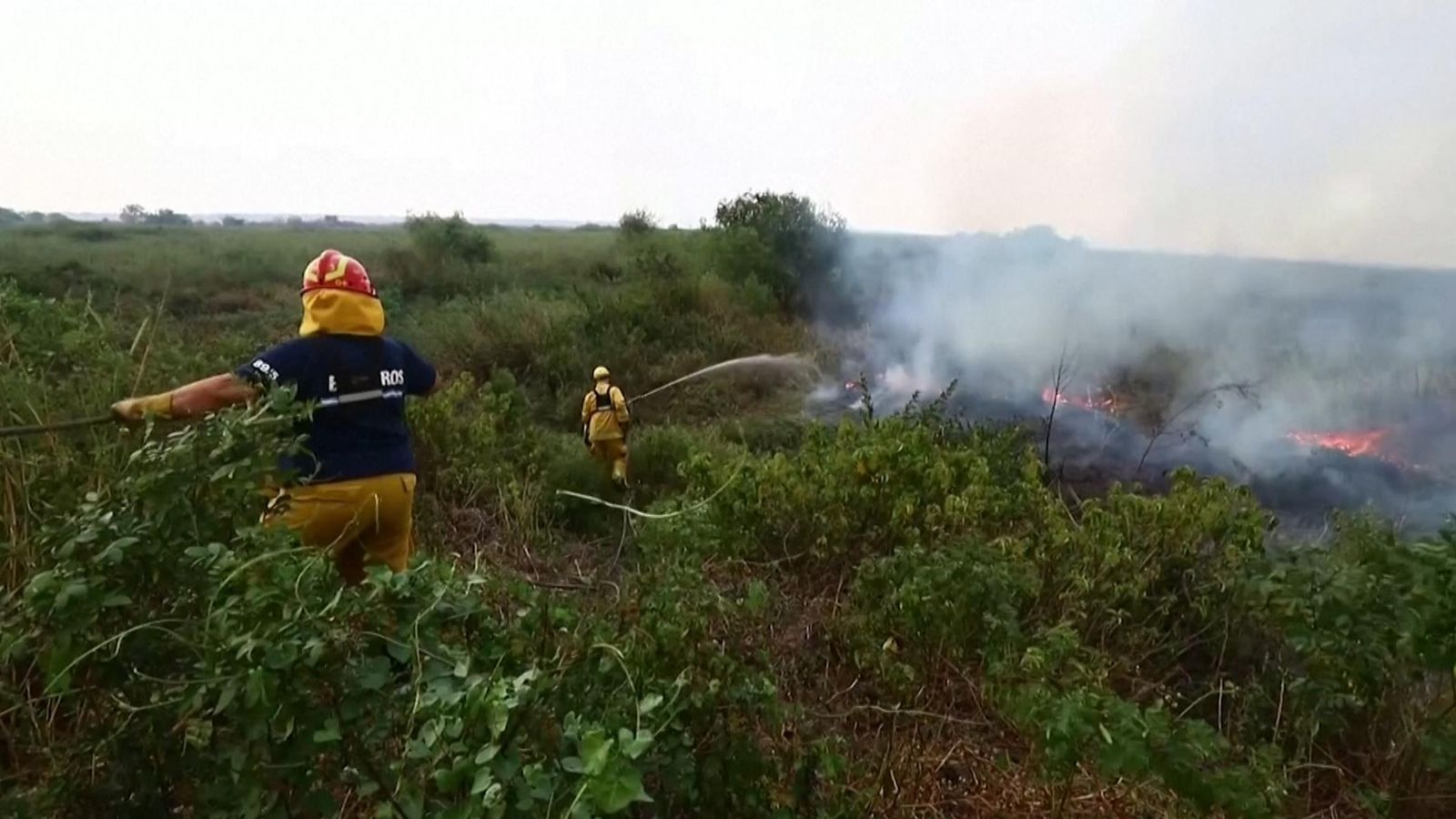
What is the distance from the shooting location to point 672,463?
7809 millimetres

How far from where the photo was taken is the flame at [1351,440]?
9391mm

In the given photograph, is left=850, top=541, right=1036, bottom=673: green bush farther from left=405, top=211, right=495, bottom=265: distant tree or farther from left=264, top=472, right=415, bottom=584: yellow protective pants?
left=405, top=211, right=495, bottom=265: distant tree

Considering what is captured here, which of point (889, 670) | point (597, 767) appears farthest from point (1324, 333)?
point (597, 767)

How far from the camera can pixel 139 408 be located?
307cm

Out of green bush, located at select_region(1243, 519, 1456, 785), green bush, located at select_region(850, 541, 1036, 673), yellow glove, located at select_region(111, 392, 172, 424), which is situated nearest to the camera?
green bush, located at select_region(1243, 519, 1456, 785)

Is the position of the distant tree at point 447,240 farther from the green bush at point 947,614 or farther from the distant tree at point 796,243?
the green bush at point 947,614

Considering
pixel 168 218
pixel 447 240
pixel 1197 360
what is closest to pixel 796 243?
pixel 1197 360

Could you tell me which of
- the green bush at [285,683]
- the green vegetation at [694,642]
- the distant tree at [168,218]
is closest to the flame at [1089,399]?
the green vegetation at [694,642]

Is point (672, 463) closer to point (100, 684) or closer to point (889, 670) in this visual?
point (889, 670)

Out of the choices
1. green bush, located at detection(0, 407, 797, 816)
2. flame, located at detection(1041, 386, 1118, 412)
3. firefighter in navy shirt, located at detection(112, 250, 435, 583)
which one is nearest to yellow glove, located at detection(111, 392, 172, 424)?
firefighter in navy shirt, located at detection(112, 250, 435, 583)

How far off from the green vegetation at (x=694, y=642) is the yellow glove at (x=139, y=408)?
17 cm

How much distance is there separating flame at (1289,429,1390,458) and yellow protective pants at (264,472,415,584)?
9009mm

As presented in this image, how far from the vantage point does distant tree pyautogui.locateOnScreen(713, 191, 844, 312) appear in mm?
17453

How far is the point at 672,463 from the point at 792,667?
13.8ft
